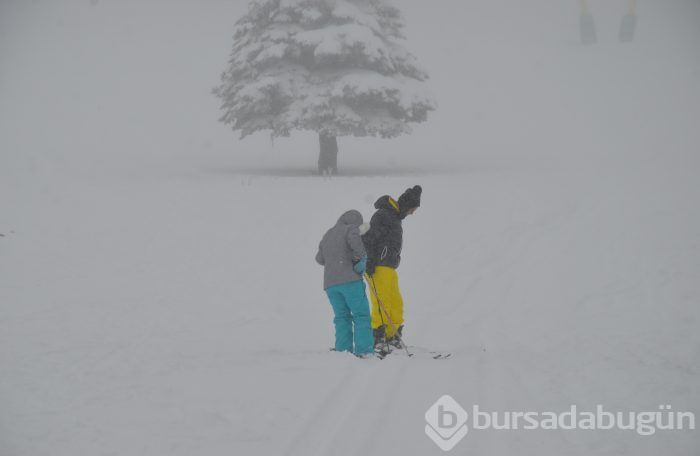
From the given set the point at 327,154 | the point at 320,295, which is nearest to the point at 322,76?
the point at 327,154

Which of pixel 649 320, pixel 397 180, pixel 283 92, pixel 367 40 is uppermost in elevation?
pixel 367 40

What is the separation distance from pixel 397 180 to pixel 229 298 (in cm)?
819

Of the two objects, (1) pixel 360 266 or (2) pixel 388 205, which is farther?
(2) pixel 388 205

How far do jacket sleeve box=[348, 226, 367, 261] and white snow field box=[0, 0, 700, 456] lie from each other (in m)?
1.16

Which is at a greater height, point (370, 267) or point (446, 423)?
point (370, 267)

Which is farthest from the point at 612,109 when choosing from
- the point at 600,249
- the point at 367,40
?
the point at 600,249

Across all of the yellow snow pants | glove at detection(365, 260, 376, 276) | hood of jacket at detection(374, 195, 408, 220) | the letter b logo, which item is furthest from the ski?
hood of jacket at detection(374, 195, 408, 220)

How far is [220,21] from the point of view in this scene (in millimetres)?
54562

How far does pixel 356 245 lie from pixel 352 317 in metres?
0.87

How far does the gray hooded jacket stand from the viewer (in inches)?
238

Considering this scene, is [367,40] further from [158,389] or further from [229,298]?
[158,389]

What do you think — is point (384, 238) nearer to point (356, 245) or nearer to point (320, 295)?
point (356, 245)

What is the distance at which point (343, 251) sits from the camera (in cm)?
611

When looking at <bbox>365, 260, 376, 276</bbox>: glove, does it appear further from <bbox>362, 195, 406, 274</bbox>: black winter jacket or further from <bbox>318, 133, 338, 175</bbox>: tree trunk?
<bbox>318, 133, 338, 175</bbox>: tree trunk
